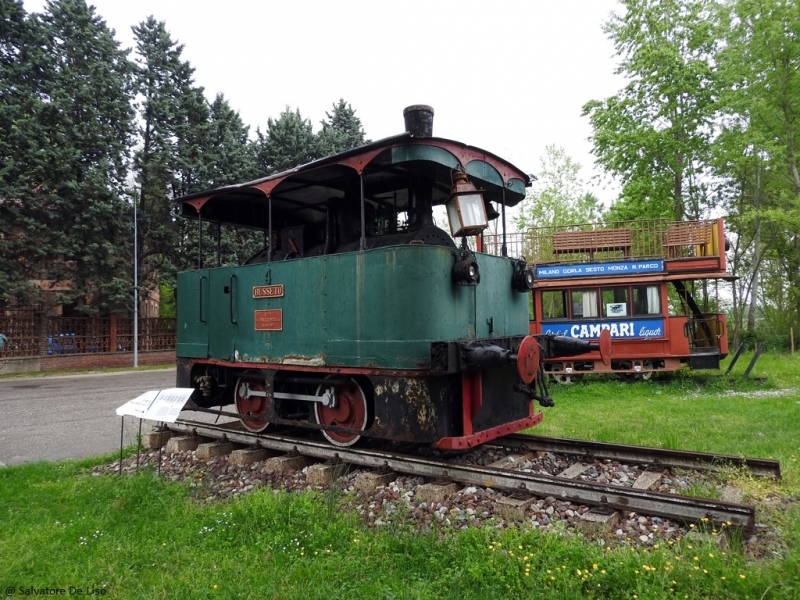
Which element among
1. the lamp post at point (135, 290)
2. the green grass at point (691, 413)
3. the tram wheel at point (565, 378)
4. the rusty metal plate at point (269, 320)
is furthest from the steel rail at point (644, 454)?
the lamp post at point (135, 290)

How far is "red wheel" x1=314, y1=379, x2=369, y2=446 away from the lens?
597cm

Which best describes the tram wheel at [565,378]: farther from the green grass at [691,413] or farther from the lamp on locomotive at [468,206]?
the lamp on locomotive at [468,206]

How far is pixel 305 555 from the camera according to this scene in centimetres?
369

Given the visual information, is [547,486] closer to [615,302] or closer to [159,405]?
[159,405]

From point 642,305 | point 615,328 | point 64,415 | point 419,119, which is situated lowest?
point 64,415

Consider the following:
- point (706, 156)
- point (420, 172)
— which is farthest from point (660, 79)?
point (420, 172)

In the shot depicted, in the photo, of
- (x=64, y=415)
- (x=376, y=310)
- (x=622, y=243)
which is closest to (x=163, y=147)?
(x=64, y=415)

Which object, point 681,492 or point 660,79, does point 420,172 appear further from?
point 660,79

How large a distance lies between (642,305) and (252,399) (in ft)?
30.2

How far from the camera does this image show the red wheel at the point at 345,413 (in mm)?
5973

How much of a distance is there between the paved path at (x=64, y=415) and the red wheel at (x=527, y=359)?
5.98 m

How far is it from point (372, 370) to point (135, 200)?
2246 cm

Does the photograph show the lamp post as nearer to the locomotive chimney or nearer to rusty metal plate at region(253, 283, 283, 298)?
rusty metal plate at region(253, 283, 283, 298)

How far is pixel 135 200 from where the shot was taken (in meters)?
24.1
